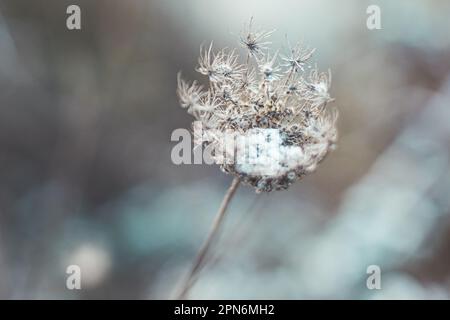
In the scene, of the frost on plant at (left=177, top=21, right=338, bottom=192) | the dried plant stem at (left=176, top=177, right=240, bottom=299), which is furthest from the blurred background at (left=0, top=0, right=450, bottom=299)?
the frost on plant at (left=177, top=21, right=338, bottom=192)

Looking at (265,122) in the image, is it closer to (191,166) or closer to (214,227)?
(214,227)

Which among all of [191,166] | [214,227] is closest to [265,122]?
[214,227]

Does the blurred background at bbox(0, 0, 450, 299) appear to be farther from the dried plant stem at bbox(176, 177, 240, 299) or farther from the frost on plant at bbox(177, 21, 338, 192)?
the frost on plant at bbox(177, 21, 338, 192)

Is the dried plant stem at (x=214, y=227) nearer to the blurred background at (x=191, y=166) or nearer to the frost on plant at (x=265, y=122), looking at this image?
the frost on plant at (x=265, y=122)

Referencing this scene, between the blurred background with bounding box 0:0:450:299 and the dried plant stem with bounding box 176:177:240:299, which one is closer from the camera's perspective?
the dried plant stem with bounding box 176:177:240:299

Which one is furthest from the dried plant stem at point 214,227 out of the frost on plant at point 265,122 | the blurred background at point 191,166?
the blurred background at point 191,166
